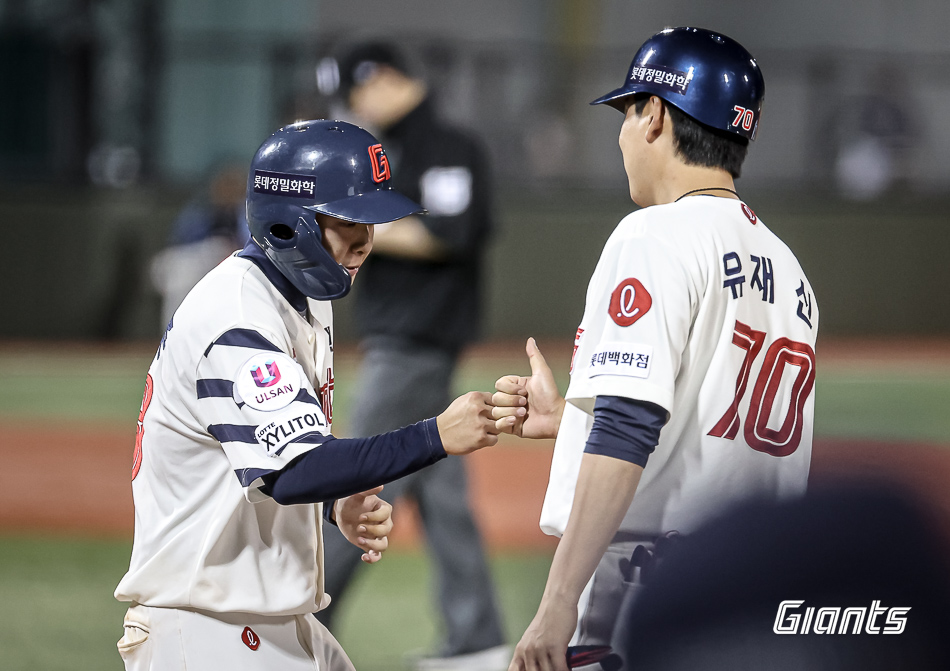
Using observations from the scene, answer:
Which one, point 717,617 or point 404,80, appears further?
point 404,80

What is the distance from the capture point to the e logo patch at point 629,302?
7.95 feet

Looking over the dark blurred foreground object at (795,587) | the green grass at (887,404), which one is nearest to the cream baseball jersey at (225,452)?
the dark blurred foreground object at (795,587)

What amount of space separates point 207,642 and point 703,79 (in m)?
1.72

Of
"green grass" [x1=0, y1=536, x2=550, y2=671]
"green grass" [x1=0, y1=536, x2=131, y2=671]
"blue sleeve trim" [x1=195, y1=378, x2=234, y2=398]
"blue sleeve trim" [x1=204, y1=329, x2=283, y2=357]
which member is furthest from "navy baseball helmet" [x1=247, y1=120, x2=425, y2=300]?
"green grass" [x1=0, y1=536, x2=131, y2=671]

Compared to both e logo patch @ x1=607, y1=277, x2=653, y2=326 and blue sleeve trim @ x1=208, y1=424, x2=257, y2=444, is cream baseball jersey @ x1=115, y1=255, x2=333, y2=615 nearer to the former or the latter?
blue sleeve trim @ x1=208, y1=424, x2=257, y2=444

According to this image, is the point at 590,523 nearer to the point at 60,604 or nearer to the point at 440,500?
the point at 440,500

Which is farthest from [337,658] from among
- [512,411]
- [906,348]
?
[906,348]

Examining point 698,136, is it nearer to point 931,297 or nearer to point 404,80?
point 404,80

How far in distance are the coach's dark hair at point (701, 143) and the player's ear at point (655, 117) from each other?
13mm

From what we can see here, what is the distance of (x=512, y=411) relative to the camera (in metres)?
2.79

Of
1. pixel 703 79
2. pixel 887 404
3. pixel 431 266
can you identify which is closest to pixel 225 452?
pixel 703 79

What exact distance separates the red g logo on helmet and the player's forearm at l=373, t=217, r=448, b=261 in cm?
225

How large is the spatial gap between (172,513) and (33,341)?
15701 millimetres

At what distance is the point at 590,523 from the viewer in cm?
233
